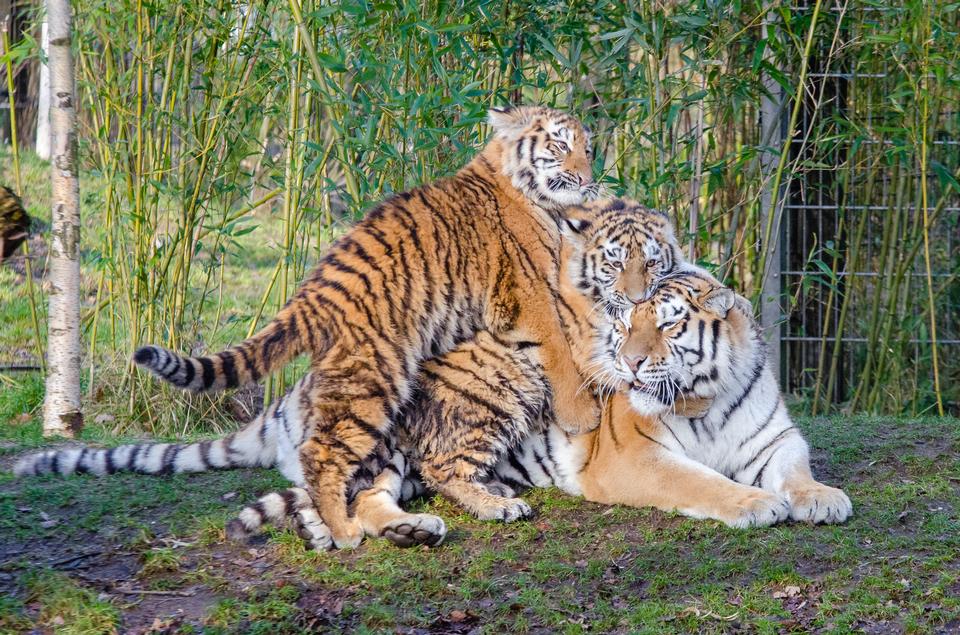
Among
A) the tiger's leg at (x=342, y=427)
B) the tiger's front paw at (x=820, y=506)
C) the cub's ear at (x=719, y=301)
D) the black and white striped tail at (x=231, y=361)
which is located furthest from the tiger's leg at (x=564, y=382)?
the black and white striped tail at (x=231, y=361)

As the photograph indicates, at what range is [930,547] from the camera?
3.05 m

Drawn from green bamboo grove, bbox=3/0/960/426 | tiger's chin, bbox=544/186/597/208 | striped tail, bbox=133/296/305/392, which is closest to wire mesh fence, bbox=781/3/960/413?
green bamboo grove, bbox=3/0/960/426

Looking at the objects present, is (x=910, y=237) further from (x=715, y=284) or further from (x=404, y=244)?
(x=404, y=244)

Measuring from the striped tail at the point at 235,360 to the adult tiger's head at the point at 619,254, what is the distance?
112 centimetres

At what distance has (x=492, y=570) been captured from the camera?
10.1ft

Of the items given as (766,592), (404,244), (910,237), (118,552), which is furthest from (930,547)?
(910,237)

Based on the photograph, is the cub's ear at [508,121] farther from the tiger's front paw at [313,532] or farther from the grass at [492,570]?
the tiger's front paw at [313,532]

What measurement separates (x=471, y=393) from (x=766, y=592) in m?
1.27

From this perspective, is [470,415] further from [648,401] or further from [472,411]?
[648,401]

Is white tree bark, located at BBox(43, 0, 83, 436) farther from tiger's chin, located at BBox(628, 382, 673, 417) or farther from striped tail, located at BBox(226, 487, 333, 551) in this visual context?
tiger's chin, located at BBox(628, 382, 673, 417)

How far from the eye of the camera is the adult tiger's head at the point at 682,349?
3.57 m

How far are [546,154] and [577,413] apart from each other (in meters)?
1.12

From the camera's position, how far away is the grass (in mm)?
2766

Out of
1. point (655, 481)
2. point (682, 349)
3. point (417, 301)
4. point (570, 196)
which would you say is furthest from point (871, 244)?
point (417, 301)
